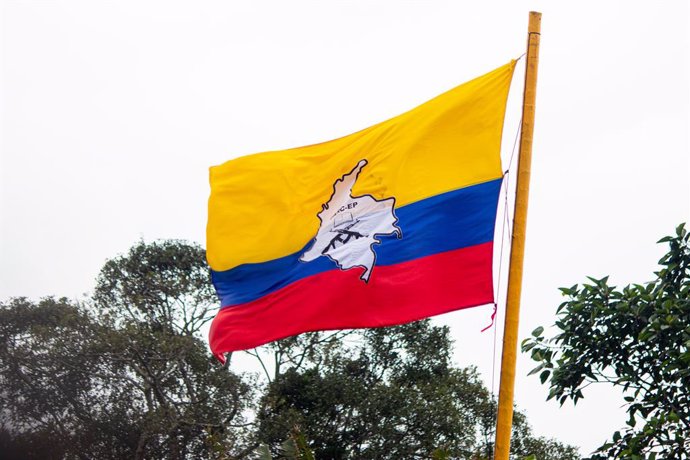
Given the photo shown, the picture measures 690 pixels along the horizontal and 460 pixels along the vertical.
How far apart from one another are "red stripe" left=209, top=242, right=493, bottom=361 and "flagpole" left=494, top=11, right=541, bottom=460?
562 millimetres

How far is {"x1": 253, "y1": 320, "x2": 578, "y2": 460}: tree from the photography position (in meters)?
19.8

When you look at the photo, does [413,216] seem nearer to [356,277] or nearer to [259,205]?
[356,277]

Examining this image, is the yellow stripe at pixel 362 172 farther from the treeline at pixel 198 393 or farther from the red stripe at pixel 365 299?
the treeline at pixel 198 393

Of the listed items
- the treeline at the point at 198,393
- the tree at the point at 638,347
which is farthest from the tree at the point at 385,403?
the tree at the point at 638,347

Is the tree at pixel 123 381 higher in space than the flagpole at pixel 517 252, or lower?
higher

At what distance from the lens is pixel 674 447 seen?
8734 mm

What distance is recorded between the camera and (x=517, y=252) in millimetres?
6246

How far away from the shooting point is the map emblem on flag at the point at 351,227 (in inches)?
287

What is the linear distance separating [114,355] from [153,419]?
1.82 metres

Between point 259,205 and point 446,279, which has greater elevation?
point 259,205

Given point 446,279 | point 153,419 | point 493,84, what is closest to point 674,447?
point 446,279

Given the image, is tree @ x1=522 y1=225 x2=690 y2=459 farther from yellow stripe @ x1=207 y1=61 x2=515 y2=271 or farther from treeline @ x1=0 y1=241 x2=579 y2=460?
treeline @ x1=0 y1=241 x2=579 y2=460

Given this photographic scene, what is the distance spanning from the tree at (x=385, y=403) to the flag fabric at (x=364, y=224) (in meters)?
11.9

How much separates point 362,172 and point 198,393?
1488cm
